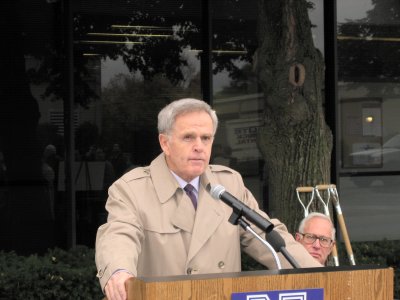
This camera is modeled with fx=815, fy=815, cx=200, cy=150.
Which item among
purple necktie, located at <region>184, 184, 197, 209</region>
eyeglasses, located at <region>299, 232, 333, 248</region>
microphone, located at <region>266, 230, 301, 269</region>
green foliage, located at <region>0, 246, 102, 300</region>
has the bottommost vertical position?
green foliage, located at <region>0, 246, 102, 300</region>

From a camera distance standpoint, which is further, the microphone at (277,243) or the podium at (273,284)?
the microphone at (277,243)

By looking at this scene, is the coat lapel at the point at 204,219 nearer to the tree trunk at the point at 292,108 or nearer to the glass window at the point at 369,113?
the tree trunk at the point at 292,108

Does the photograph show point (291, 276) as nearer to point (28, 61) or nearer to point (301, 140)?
point (301, 140)

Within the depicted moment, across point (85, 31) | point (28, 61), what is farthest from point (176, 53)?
point (28, 61)

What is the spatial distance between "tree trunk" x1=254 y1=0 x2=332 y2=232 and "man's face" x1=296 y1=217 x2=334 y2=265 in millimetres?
2055

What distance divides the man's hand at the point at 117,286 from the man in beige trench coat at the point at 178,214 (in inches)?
8.8

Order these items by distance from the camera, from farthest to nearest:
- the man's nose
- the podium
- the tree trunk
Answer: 1. the tree trunk
2. the man's nose
3. the podium

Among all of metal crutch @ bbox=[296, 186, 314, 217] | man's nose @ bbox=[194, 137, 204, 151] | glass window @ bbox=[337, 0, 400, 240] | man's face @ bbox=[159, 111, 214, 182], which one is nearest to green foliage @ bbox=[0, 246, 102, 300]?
metal crutch @ bbox=[296, 186, 314, 217]

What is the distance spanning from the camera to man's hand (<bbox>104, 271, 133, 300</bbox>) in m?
2.84

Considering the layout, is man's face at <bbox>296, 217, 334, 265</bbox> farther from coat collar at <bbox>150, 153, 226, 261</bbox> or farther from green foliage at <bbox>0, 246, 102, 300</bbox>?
green foliage at <bbox>0, 246, 102, 300</bbox>

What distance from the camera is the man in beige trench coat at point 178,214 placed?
3234 millimetres

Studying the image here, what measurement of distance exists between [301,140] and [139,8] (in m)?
3.25

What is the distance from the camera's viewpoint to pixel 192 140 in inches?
127

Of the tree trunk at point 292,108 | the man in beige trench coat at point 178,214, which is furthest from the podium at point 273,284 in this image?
the tree trunk at point 292,108
